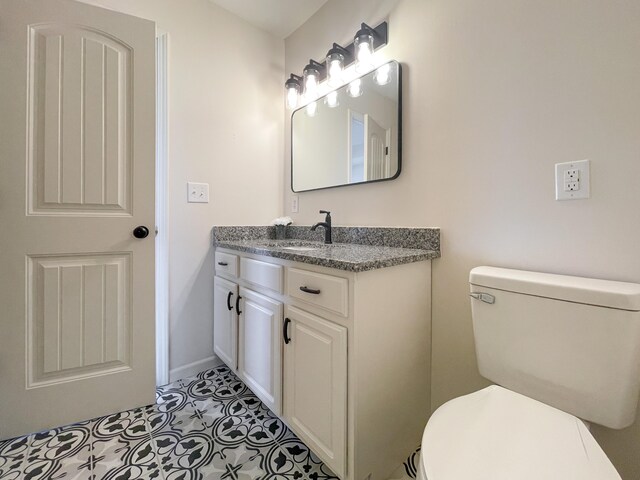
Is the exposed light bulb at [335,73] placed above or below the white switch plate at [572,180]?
above

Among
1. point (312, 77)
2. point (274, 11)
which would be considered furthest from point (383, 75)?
point (274, 11)

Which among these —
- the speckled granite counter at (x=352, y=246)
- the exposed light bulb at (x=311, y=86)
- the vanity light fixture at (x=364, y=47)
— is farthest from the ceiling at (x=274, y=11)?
the speckled granite counter at (x=352, y=246)

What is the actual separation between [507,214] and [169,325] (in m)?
1.79

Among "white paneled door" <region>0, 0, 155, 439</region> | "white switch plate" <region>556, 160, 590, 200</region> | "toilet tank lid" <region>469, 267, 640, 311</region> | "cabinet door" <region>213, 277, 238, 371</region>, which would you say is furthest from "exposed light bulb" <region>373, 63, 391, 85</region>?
"cabinet door" <region>213, 277, 238, 371</region>

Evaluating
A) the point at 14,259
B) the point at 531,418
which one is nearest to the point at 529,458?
the point at 531,418

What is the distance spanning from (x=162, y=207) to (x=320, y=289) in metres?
1.16

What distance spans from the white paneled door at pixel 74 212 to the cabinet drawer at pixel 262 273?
48cm

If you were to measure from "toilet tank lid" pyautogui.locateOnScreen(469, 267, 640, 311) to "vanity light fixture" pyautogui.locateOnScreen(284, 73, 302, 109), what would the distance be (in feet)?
5.26

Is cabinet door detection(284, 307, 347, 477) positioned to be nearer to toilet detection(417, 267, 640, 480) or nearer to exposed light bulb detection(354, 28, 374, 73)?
toilet detection(417, 267, 640, 480)

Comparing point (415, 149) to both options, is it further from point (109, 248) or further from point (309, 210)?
point (109, 248)

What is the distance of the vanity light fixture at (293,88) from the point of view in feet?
6.31

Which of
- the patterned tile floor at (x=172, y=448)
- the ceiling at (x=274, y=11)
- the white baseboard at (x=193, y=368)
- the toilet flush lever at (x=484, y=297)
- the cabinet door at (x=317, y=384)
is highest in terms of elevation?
the ceiling at (x=274, y=11)

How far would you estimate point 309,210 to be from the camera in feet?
6.39

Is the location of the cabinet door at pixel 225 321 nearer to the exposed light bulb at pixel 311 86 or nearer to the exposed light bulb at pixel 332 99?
the exposed light bulb at pixel 332 99
